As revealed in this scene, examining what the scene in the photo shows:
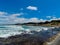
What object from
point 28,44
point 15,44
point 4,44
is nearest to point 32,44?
point 28,44

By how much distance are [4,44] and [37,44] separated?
9.59ft

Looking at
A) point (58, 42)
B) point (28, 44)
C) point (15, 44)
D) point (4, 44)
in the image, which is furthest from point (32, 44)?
point (58, 42)

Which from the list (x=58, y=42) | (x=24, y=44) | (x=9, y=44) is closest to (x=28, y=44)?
(x=24, y=44)

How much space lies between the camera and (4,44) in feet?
49.0

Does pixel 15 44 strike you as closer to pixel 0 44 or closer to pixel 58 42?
pixel 0 44

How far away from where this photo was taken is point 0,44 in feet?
48.8

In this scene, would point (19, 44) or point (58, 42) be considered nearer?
point (58, 42)

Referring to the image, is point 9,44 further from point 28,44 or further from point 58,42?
point 58,42

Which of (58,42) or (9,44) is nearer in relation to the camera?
(58,42)

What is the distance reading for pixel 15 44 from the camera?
14.9 metres

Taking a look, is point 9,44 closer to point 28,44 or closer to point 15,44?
point 15,44

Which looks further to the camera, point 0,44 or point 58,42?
point 0,44

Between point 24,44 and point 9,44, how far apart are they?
1.33 meters

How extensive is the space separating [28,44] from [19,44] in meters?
0.80
